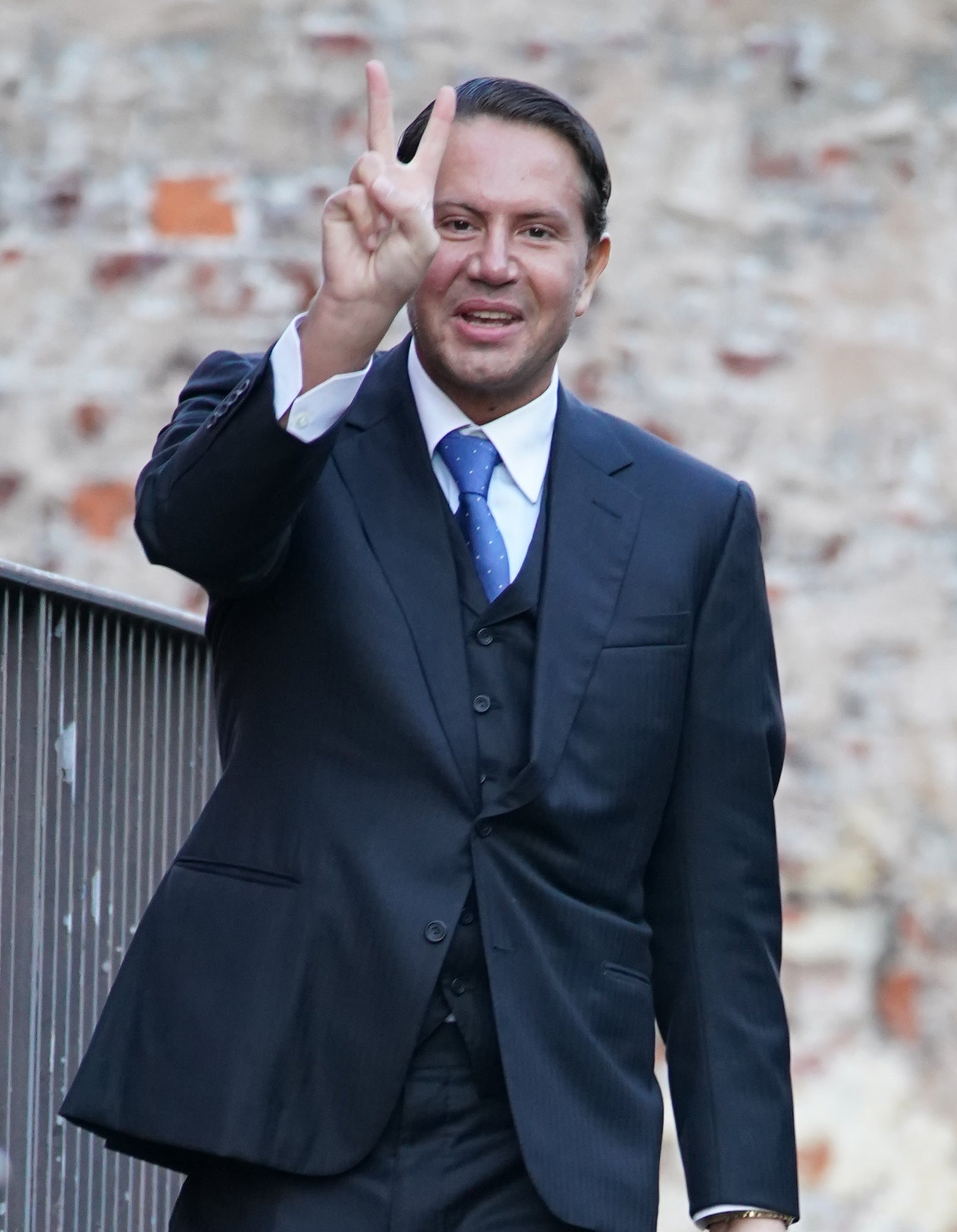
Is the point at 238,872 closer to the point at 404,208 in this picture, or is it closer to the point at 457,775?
the point at 457,775

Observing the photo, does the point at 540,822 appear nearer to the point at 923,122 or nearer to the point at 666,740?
the point at 666,740

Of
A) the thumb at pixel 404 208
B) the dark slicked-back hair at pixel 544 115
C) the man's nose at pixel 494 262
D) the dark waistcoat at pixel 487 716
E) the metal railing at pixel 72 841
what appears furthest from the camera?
the metal railing at pixel 72 841

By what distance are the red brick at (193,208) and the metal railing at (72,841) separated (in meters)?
1.48

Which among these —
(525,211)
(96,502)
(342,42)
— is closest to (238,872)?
(525,211)

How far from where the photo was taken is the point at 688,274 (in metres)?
4.37

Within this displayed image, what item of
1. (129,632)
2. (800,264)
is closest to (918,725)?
(800,264)

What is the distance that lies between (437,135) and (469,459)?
1.16 feet

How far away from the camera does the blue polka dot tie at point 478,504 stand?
2168 millimetres

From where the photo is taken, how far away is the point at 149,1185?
293cm

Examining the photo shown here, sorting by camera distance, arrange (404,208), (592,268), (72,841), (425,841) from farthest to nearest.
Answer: (72,841), (592,268), (425,841), (404,208)

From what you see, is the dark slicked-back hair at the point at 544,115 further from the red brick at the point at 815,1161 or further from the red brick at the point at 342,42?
the red brick at the point at 815,1161

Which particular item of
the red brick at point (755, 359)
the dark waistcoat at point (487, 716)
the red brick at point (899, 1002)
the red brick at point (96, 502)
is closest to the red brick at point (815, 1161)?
the red brick at point (899, 1002)

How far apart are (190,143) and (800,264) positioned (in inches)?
45.2

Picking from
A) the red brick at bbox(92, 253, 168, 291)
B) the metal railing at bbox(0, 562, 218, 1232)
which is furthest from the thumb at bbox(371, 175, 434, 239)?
the red brick at bbox(92, 253, 168, 291)
